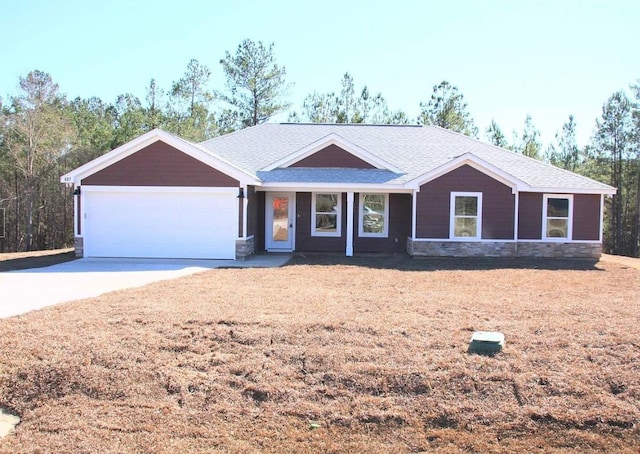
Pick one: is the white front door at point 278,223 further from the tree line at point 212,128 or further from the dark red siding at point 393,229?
the tree line at point 212,128

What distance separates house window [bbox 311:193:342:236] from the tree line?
21.2 metres

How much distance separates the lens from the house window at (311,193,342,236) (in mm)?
19297

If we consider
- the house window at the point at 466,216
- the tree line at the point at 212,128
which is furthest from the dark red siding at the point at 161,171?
the tree line at the point at 212,128

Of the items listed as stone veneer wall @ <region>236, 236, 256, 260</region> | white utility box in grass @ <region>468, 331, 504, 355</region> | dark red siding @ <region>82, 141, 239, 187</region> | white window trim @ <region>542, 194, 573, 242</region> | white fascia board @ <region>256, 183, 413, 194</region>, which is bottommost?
white utility box in grass @ <region>468, 331, 504, 355</region>

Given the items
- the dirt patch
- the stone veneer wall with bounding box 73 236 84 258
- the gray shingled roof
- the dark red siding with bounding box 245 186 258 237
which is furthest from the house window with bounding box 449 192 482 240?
the dirt patch

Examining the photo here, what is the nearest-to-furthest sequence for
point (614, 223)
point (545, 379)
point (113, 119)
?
point (545, 379) < point (614, 223) < point (113, 119)

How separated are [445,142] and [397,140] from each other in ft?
6.53

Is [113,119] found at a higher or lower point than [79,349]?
higher

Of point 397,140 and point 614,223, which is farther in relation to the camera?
point 614,223

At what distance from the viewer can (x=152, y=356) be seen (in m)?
6.53

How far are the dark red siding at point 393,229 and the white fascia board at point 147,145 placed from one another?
188 inches

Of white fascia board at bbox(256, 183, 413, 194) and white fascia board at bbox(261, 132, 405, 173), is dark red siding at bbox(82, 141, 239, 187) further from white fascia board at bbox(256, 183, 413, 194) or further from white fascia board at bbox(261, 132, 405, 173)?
white fascia board at bbox(261, 132, 405, 173)

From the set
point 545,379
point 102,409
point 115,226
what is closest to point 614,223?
point 115,226

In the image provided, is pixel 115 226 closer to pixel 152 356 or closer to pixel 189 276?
pixel 189 276
